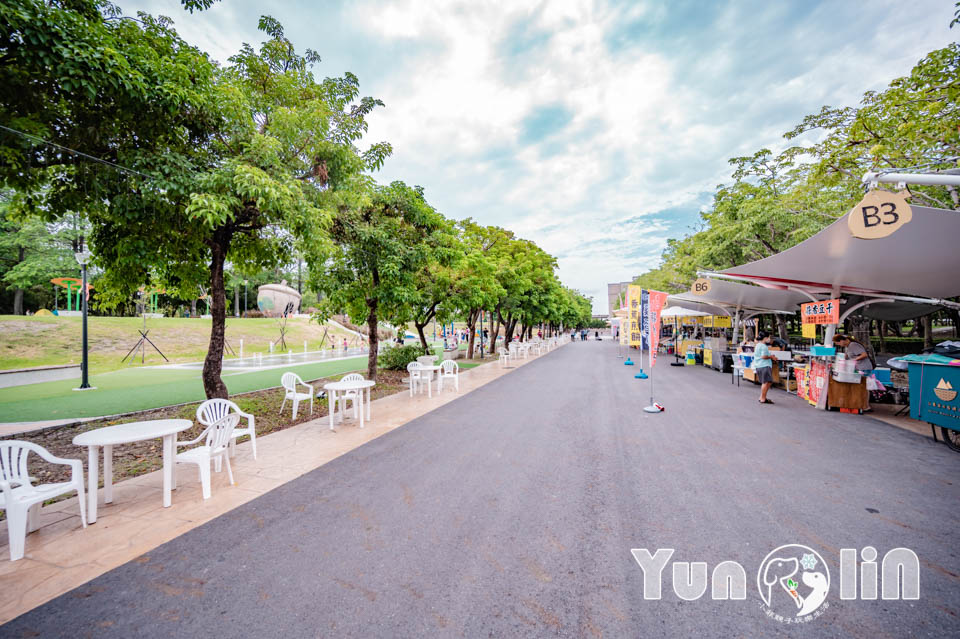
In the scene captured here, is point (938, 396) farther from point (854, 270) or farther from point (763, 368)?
point (854, 270)

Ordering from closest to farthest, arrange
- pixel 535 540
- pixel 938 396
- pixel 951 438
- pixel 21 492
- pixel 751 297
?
pixel 21 492 → pixel 535 540 → pixel 938 396 → pixel 951 438 → pixel 751 297

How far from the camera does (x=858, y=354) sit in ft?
27.8

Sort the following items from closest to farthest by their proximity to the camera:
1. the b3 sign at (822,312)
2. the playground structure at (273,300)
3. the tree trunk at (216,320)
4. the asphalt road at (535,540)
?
1. the asphalt road at (535,540)
2. the tree trunk at (216,320)
3. the b3 sign at (822,312)
4. the playground structure at (273,300)

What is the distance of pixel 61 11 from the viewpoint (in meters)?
3.96

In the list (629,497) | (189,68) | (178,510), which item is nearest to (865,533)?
(629,497)

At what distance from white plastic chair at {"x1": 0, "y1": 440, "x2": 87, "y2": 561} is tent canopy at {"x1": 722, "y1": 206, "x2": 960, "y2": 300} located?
381 inches

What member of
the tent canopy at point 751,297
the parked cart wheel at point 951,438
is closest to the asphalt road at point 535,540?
the parked cart wheel at point 951,438

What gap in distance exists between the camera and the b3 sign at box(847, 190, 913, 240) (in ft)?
15.8

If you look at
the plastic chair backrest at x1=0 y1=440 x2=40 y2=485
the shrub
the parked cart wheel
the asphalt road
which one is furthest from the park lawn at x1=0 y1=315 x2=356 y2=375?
the parked cart wheel

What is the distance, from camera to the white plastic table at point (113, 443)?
11.7 ft

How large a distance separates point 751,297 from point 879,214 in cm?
1266

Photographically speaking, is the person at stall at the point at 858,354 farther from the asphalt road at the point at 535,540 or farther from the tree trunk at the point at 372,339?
the tree trunk at the point at 372,339

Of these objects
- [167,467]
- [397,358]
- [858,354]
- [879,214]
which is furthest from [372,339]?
[858,354]

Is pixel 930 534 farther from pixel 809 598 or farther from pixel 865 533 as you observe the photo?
pixel 809 598
